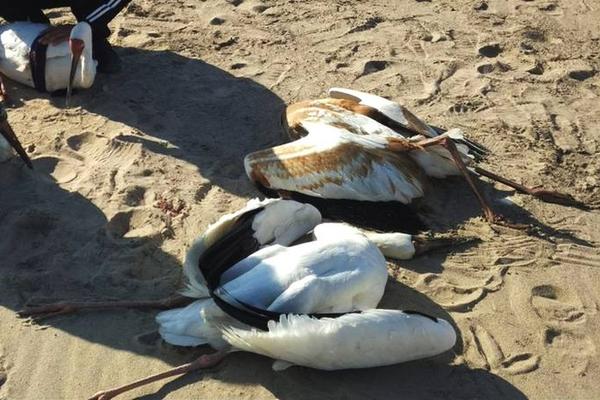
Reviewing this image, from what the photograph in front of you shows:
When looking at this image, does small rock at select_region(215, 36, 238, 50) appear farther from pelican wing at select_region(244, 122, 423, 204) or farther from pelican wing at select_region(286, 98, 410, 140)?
pelican wing at select_region(244, 122, 423, 204)

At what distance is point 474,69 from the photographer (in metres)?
6.72

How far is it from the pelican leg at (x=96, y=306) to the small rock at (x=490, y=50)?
3808mm

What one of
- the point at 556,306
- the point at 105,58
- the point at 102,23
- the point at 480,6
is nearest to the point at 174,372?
the point at 556,306

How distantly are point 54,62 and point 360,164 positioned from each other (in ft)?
8.65

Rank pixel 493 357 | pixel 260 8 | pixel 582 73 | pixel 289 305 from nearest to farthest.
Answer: pixel 289 305
pixel 493 357
pixel 582 73
pixel 260 8

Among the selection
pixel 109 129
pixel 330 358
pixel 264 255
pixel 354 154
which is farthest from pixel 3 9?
pixel 330 358

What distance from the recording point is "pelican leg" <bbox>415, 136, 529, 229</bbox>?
16.5ft

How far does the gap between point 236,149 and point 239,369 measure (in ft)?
7.05

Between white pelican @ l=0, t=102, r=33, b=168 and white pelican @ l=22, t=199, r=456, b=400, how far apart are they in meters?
1.42

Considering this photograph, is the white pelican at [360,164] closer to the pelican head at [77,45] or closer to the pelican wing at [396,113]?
the pelican wing at [396,113]

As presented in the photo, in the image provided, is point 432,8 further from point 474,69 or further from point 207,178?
point 207,178

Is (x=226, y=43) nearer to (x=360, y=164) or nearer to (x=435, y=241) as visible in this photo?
(x=360, y=164)

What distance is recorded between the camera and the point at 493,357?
13.5 ft

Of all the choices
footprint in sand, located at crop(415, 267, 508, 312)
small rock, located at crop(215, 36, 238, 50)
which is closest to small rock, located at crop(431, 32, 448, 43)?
small rock, located at crop(215, 36, 238, 50)
